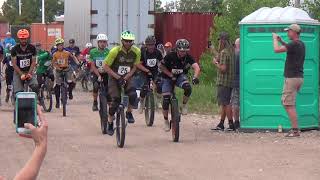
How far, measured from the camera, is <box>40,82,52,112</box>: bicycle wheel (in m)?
18.1

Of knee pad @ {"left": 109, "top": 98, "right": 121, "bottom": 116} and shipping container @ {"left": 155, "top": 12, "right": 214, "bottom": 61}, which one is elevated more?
shipping container @ {"left": 155, "top": 12, "right": 214, "bottom": 61}

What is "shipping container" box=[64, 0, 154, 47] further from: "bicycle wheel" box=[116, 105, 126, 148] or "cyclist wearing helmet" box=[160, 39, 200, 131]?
"bicycle wheel" box=[116, 105, 126, 148]

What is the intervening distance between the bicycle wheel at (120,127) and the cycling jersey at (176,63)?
1.32 meters

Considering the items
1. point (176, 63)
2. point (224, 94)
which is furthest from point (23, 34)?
point (224, 94)

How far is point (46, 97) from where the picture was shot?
60.4 feet

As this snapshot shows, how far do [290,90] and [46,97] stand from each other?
24.8 ft

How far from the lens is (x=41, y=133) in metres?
4.42

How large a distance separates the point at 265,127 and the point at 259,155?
2768 millimetres

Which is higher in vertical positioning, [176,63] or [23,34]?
[23,34]

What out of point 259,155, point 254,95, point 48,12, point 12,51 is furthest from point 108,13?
point 48,12

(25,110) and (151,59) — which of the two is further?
(151,59)

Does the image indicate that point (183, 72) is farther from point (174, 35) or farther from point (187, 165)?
point (174, 35)

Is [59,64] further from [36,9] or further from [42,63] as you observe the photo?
[36,9]

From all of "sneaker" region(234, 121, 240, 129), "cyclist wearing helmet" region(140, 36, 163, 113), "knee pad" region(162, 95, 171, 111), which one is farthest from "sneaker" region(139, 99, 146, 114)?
"knee pad" region(162, 95, 171, 111)
